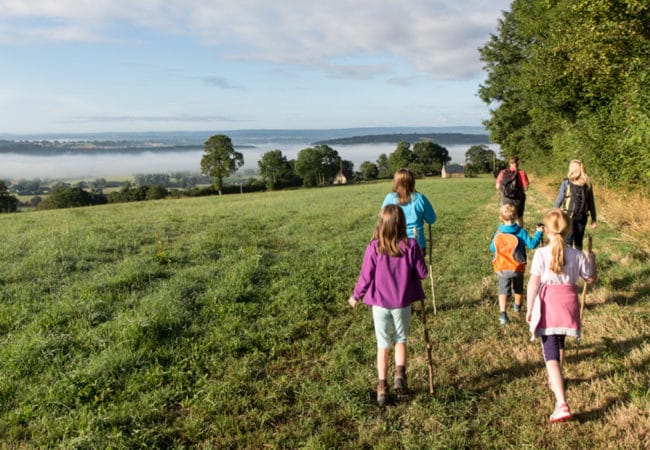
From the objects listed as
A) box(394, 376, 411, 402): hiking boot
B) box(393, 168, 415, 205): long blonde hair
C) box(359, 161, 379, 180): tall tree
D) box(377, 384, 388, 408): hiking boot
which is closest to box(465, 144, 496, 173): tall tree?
box(359, 161, 379, 180): tall tree

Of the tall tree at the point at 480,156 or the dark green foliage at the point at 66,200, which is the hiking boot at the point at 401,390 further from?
the tall tree at the point at 480,156

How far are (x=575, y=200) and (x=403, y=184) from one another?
4140mm

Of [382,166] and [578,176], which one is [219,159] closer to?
[382,166]

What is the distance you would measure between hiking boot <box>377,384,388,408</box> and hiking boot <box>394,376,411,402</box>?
0.15m

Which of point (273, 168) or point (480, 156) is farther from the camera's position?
point (480, 156)

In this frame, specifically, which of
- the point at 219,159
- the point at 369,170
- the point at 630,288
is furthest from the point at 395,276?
the point at 369,170

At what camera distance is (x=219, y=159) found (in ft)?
257

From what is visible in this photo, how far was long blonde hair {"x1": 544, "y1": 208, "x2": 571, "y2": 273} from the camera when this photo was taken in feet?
14.0

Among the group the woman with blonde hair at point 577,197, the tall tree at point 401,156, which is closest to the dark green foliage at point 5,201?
the woman with blonde hair at point 577,197

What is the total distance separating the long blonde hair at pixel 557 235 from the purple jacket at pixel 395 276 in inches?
54.1

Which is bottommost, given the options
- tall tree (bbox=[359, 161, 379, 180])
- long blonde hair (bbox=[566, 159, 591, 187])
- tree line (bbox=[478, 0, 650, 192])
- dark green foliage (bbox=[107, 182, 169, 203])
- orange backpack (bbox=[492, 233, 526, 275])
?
dark green foliage (bbox=[107, 182, 169, 203])

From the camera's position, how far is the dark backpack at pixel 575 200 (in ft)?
26.0

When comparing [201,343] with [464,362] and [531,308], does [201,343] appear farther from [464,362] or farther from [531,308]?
[531,308]

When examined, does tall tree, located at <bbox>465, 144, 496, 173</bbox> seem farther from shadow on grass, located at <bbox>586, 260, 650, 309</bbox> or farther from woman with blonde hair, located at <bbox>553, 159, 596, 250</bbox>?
woman with blonde hair, located at <bbox>553, 159, 596, 250</bbox>
